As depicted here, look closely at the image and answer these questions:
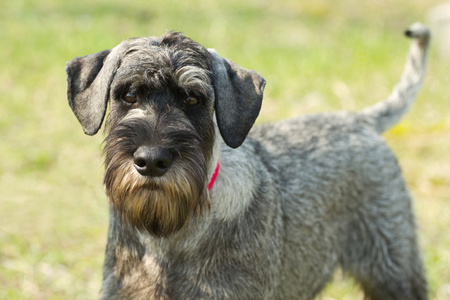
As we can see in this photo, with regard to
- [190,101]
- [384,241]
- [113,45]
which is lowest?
[384,241]

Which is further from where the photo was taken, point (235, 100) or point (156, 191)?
point (235, 100)

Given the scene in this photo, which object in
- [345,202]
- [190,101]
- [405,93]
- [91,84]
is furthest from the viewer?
[405,93]

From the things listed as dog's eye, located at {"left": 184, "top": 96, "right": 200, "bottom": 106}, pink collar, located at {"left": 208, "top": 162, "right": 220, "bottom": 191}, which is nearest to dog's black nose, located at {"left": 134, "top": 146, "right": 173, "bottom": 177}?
dog's eye, located at {"left": 184, "top": 96, "right": 200, "bottom": 106}

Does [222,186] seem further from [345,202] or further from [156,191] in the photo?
[345,202]

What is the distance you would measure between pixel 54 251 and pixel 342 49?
662 cm

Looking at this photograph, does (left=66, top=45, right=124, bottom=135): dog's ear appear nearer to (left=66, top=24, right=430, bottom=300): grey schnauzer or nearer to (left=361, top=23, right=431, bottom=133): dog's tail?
(left=66, top=24, right=430, bottom=300): grey schnauzer

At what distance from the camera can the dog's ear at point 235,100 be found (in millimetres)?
3420

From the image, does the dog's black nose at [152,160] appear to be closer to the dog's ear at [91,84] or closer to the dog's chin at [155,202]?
the dog's chin at [155,202]

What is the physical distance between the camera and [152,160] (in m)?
2.95

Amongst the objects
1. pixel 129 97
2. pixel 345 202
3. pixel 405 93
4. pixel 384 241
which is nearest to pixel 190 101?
pixel 129 97

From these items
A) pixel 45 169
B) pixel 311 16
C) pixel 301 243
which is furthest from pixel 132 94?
pixel 311 16

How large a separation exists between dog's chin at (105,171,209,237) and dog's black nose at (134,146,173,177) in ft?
0.21

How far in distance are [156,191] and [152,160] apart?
212 mm

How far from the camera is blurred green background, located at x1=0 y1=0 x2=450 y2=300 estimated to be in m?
5.69
